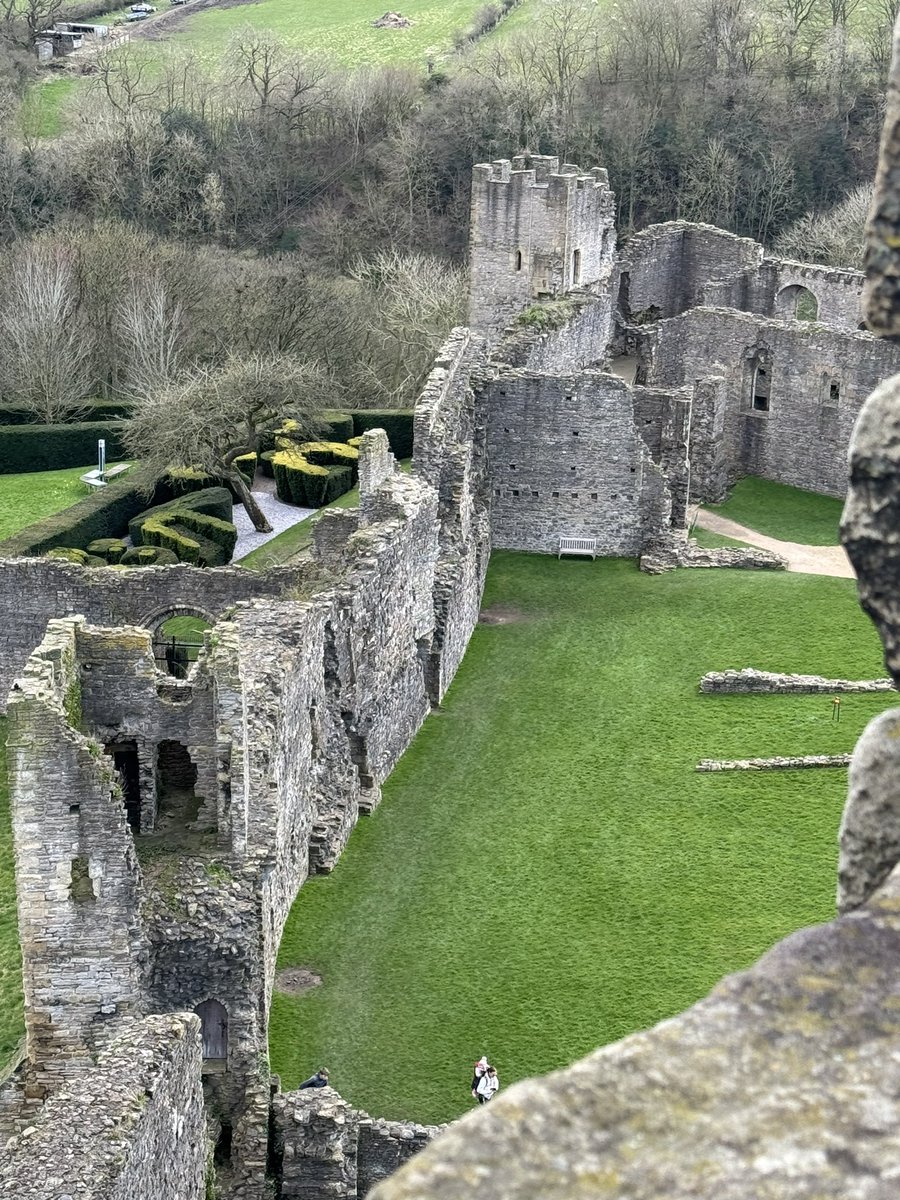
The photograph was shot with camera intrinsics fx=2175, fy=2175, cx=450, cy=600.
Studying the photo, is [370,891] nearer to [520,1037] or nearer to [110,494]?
[520,1037]

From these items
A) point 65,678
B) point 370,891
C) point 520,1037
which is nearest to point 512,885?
point 370,891

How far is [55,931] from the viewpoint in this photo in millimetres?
21594

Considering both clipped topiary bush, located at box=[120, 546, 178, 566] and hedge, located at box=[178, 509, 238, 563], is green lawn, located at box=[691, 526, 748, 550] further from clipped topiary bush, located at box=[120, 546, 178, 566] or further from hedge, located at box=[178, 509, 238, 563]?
clipped topiary bush, located at box=[120, 546, 178, 566]

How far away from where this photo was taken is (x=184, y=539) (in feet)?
141

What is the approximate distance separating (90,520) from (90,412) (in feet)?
48.1

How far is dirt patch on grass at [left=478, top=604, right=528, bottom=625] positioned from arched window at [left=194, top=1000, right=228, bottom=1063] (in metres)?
16.1

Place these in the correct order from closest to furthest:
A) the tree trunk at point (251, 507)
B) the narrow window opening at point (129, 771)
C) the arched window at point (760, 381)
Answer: the narrow window opening at point (129, 771)
the arched window at point (760, 381)
the tree trunk at point (251, 507)

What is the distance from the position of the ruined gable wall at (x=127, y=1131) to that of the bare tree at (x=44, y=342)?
3896 centimetres

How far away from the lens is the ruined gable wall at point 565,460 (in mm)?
40625

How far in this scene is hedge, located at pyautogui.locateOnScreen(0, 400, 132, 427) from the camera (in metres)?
57.1

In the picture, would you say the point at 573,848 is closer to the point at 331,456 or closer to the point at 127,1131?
the point at 127,1131

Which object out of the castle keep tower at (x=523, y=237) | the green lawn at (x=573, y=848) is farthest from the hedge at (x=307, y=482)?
the green lawn at (x=573, y=848)

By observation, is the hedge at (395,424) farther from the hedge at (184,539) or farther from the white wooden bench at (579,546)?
the white wooden bench at (579,546)

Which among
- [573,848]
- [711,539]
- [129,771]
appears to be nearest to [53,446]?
[711,539]
